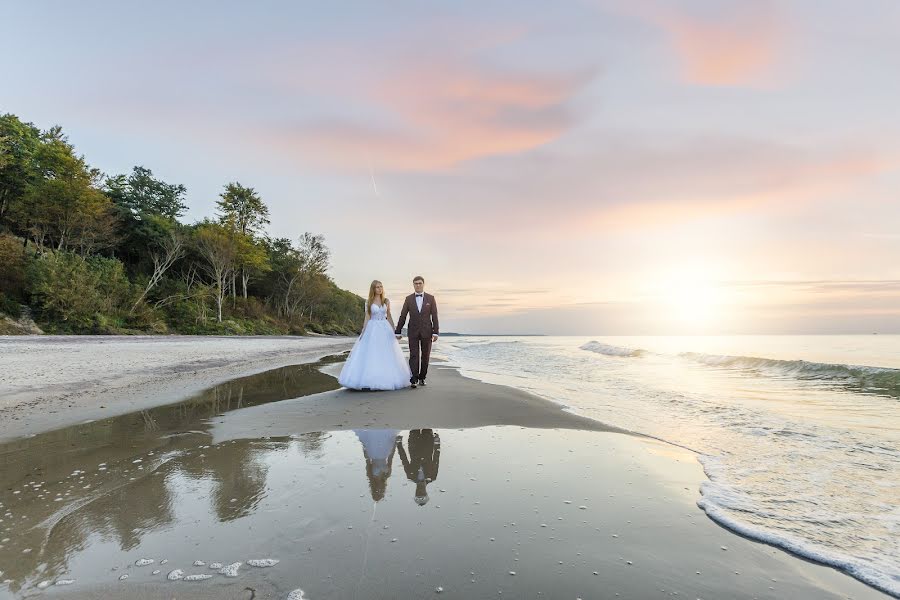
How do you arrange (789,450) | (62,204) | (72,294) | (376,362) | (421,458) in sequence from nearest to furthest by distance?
1. (421,458)
2. (789,450)
3. (376,362)
4. (72,294)
5. (62,204)

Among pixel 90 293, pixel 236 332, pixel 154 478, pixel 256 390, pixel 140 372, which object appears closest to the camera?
pixel 154 478

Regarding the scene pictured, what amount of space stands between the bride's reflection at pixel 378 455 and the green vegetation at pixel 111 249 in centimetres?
2588

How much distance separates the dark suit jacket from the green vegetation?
2360 centimetres

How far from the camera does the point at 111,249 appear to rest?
3609cm

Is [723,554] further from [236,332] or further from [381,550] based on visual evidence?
[236,332]

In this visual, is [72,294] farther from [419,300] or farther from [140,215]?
[419,300]

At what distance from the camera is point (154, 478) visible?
3354 millimetres

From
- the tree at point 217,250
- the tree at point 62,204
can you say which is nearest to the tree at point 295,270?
the tree at point 217,250

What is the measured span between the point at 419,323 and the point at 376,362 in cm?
124

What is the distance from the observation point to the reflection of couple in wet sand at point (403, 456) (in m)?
3.33

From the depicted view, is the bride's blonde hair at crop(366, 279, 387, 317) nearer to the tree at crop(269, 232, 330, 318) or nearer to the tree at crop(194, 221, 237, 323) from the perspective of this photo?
the tree at crop(194, 221, 237, 323)

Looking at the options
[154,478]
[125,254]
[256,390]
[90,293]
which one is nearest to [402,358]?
[256,390]

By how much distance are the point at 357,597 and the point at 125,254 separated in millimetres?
48573

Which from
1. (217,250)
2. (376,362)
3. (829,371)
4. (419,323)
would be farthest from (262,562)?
(217,250)
